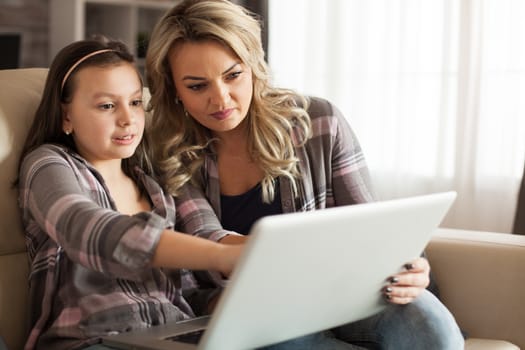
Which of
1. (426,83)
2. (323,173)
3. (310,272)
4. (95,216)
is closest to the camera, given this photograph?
(310,272)

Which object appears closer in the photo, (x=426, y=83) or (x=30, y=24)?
(x=426, y=83)

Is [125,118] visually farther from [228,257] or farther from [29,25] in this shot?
[29,25]

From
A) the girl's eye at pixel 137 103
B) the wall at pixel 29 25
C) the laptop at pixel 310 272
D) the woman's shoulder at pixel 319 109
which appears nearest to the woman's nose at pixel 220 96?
the girl's eye at pixel 137 103

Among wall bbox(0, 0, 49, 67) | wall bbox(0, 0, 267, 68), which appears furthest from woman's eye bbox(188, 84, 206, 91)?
wall bbox(0, 0, 49, 67)

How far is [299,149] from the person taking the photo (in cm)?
187

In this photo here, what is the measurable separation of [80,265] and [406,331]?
1.94ft

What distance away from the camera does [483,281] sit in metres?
1.87

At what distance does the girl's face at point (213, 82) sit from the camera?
5.69ft

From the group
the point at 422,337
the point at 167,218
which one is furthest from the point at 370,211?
the point at 167,218

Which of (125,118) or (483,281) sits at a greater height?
(125,118)

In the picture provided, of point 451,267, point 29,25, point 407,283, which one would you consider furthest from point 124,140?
point 29,25

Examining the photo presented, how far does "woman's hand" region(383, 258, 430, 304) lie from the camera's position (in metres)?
1.43

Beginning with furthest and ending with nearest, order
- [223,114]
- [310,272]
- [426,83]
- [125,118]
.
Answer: [426,83] → [223,114] → [125,118] → [310,272]

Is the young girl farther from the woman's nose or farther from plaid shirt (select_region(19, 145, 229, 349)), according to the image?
the woman's nose
